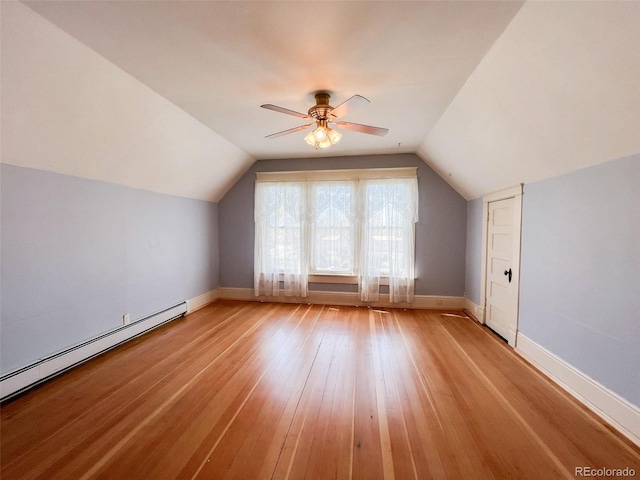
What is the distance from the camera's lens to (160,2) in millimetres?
1440

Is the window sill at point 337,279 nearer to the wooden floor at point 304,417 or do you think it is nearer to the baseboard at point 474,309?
the baseboard at point 474,309

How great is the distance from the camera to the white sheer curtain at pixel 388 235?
4289mm

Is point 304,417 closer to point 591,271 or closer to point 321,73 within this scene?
point 591,271

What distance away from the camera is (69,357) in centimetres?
241

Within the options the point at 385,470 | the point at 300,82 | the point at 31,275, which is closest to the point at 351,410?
the point at 385,470

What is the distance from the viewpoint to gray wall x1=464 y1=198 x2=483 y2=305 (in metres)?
3.81

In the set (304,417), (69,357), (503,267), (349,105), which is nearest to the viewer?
(304,417)

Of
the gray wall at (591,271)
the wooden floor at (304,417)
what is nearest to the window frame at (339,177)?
the wooden floor at (304,417)

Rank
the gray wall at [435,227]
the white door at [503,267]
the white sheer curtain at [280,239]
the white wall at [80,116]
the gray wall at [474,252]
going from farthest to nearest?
the white sheer curtain at [280,239], the gray wall at [435,227], the gray wall at [474,252], the white door at [503,267], the white wall at [80,116]

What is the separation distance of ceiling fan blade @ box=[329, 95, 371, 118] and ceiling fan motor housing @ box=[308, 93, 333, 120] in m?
0.06

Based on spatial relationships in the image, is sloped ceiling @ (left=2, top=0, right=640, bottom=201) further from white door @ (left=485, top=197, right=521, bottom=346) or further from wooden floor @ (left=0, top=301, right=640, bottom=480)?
wooden floor @ (left=0, top=301, right=640, bottom=480)

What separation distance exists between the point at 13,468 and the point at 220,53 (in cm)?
286

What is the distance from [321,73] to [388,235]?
2.85m

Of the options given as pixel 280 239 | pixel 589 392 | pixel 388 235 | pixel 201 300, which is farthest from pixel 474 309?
pixel 201 300
